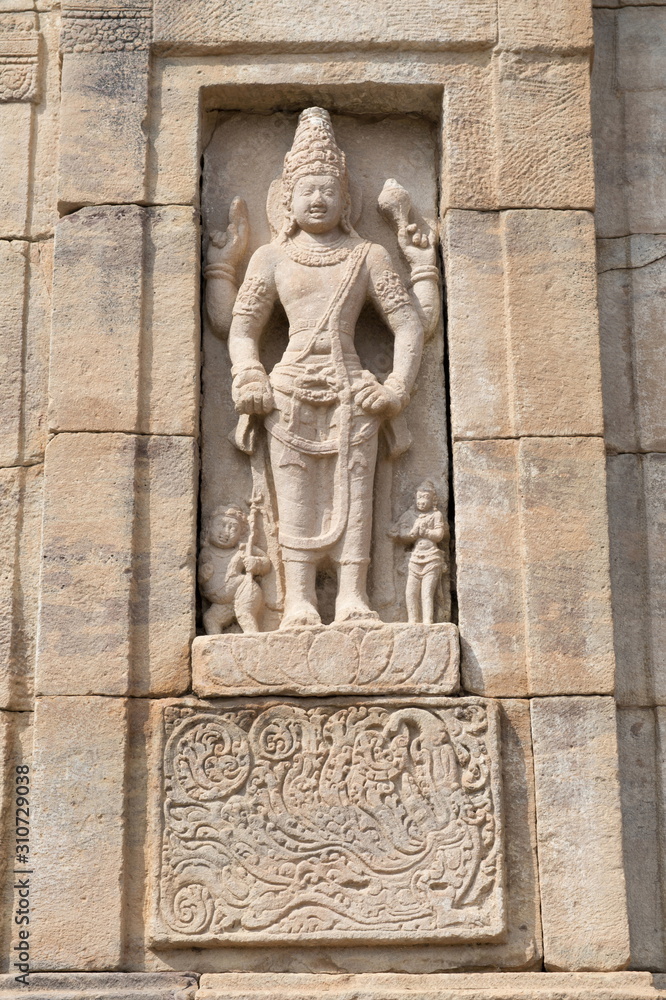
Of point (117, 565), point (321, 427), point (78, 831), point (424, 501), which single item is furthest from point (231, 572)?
point (78, 831)

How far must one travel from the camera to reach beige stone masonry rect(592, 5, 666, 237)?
6.79 meters

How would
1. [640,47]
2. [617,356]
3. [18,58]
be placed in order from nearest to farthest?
[617,356] < [18,58] < [640,47]

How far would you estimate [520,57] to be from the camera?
6422mm

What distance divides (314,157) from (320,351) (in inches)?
37.0

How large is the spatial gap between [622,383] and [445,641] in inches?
67.1

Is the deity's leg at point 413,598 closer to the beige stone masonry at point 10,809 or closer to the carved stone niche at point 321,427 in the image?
the carved stone niche at point 321,427

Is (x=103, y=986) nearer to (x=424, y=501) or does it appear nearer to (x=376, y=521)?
(x=376, y=521)

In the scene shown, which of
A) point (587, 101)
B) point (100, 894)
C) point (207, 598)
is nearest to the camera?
point (100, 894)

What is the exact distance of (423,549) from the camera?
19.7 ft

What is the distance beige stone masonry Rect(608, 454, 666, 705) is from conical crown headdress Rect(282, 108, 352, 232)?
6.00 feet

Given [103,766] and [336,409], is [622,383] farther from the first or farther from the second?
[103,766]

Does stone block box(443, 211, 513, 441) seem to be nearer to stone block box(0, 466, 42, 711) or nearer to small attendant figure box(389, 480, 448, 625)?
small attendant figure box(389, 480, 448, 625)

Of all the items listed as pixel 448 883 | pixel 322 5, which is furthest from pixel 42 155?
pixel 448 883

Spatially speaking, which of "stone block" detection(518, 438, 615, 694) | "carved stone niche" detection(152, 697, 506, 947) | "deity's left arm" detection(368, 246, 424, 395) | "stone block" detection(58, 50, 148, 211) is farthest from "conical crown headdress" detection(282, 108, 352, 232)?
"carved stone niche" detection(152, 697, 506, 947)
